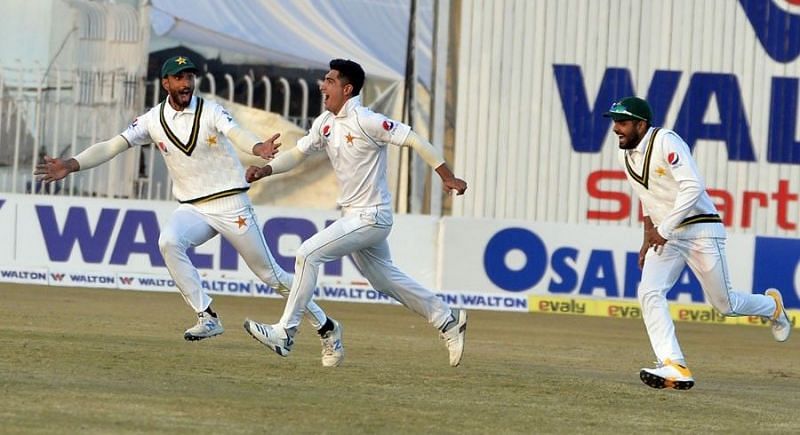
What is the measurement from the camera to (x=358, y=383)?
9914mm

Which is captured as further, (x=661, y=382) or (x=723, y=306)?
(x=723, y=306)

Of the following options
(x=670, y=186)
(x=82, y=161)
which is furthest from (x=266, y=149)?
(x=670, y=186)

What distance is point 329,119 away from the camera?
10797mm

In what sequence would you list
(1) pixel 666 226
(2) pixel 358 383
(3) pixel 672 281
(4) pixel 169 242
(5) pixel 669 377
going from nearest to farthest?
1. (2) pixel 358 383
2. (5) pixel 669 377
3. (1) pixel 666 226
4. (3) pixel 672 281
5. (4) pixel 169 242

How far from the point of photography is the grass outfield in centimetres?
800

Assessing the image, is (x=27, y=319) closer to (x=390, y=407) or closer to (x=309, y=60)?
(x=390, y=407)

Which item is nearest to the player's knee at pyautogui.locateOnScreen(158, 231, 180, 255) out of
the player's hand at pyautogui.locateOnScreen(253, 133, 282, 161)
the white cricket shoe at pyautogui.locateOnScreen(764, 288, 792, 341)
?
the player's hand at pyautogui.locateOnScreen(253, 133, 282, 161)

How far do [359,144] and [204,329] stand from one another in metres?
1.71

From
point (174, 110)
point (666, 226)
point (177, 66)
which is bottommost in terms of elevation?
point (666, 226)

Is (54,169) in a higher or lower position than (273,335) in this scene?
higher

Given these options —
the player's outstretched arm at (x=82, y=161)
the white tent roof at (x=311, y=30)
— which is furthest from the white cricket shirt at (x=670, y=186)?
the white tent roof at (x=311, y=30)

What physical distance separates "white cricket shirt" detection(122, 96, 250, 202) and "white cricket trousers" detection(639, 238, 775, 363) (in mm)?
2879

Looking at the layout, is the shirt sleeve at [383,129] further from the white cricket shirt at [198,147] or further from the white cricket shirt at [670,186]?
the white cricket shirt at [670,186]

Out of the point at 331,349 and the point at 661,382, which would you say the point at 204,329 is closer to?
the point at 331,349
